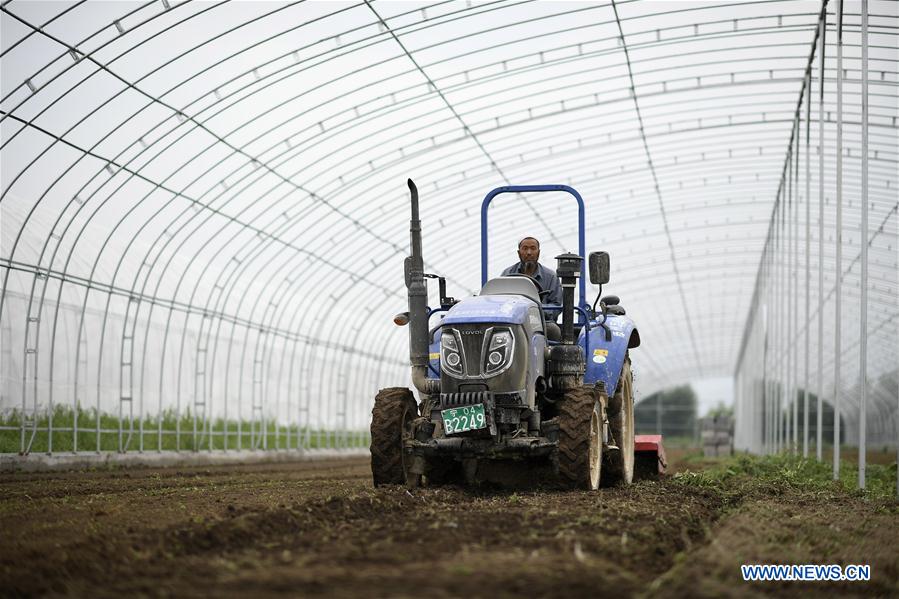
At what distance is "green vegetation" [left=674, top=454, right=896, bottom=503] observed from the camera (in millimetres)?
12384

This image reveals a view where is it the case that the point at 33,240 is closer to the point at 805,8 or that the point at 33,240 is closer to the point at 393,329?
the point at 805,8

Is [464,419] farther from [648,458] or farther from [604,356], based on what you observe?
[648,458]

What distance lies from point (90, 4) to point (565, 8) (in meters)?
8.10

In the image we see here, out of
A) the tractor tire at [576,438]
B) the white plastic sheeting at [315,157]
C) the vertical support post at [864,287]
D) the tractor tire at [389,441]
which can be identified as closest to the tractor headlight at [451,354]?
the tractor tire at [389,441]

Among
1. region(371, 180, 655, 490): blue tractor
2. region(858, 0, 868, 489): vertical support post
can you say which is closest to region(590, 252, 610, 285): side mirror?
region(371, 180, 655, 490): blue tractor

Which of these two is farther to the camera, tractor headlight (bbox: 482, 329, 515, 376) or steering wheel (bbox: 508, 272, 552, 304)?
steering wheel (bbox: 508, 272, 552, 304)

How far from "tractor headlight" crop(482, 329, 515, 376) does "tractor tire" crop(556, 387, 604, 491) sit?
2.62ft

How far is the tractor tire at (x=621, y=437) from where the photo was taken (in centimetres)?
1188

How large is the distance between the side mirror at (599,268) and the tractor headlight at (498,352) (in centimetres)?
121

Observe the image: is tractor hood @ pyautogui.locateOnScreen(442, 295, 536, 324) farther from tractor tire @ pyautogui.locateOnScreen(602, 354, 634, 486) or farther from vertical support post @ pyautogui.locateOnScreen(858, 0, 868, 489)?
vertical support post @ pyautogui.locateOnScreen(858, 0, 868, 489)

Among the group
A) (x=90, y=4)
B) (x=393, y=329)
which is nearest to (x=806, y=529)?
(x=90, y=4)

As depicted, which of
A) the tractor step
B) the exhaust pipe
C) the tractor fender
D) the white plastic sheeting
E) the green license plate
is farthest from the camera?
the white plastic sheeting

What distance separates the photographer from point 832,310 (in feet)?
127

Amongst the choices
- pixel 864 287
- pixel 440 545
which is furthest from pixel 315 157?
pixel 440 545
